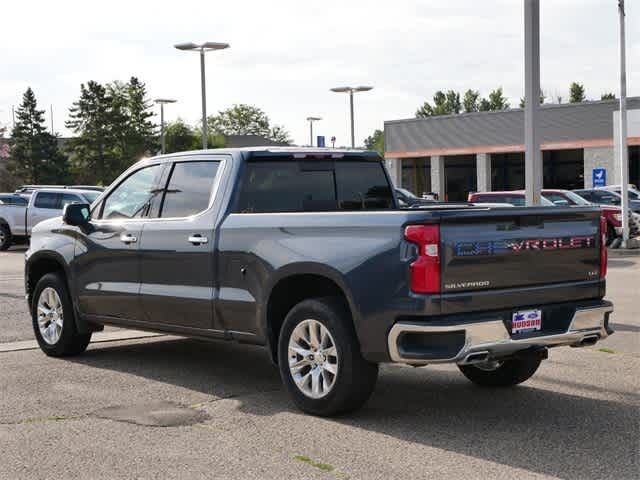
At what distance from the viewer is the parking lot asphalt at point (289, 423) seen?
17.9 feet

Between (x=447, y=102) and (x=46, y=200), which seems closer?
(x=46, y=200)

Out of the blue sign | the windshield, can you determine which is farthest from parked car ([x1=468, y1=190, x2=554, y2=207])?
the windshield

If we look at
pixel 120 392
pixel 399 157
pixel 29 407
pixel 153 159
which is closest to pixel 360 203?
pixel 153 159

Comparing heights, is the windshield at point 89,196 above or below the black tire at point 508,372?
above

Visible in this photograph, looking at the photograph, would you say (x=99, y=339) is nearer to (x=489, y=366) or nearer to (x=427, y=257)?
(x=489, y=366)

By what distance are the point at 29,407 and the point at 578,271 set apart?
12.8ft

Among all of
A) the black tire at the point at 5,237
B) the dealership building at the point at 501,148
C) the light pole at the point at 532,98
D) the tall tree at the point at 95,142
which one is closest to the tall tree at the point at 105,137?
the tall tree at the point at 95,142

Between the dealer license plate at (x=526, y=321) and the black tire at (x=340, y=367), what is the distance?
936 mm

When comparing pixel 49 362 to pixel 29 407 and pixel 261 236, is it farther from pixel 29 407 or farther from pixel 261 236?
pixel 261 236

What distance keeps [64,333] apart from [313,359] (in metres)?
3.33

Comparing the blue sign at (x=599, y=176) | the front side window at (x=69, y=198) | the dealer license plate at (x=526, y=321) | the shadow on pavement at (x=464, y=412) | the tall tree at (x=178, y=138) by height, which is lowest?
the shadow on pavement at (x=464, y=412)

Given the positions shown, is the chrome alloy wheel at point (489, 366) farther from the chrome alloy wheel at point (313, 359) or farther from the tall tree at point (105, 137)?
the tall tree at point (105, 137)

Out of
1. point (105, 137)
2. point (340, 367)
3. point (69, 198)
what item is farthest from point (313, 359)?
point (105, 137)

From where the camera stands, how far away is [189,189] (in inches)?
315
